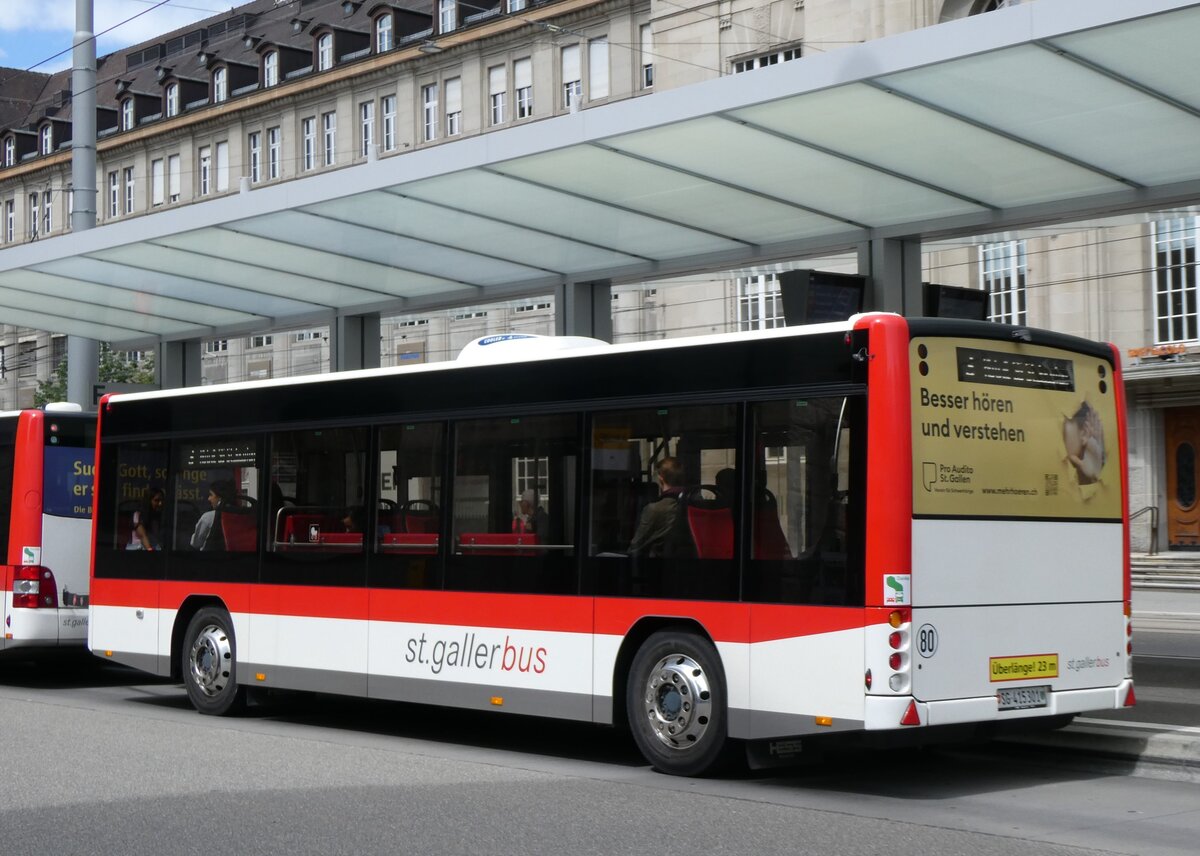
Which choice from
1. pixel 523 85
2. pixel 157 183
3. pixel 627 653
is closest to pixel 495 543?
pixel 627 653

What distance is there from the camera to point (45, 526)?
16.4 m

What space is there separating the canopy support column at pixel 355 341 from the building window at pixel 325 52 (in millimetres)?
43103

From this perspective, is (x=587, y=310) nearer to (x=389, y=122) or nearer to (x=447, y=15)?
(x=447, y=15)

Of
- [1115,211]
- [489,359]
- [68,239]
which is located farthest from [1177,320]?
[489,359]

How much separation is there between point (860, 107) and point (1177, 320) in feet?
81.7

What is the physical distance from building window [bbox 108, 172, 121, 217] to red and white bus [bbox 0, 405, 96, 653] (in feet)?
188

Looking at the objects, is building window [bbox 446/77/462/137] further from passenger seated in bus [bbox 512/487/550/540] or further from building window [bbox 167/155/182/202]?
A: passenger seated in bus [bbox 512/487/550/540]

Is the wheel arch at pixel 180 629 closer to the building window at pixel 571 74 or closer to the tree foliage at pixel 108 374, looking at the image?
the building window at pixel 571 74

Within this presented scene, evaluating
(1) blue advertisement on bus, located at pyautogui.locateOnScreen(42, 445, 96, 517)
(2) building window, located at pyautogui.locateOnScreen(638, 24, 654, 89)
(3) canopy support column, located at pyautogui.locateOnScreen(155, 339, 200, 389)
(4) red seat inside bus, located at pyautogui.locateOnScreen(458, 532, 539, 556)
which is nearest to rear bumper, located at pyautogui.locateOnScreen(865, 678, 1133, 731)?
(4) red seat inside bus, located at pyautogui.locateOnScreen(458, 532, 539, 556)

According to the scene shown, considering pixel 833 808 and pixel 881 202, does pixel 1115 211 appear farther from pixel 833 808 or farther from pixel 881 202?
pixel 833 808

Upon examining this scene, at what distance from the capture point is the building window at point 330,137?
61.2 metres

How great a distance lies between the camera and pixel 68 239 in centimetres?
1831

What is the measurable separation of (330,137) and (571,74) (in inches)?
495

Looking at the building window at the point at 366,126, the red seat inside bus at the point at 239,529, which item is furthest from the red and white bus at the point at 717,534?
the building window at the point at 366,126
